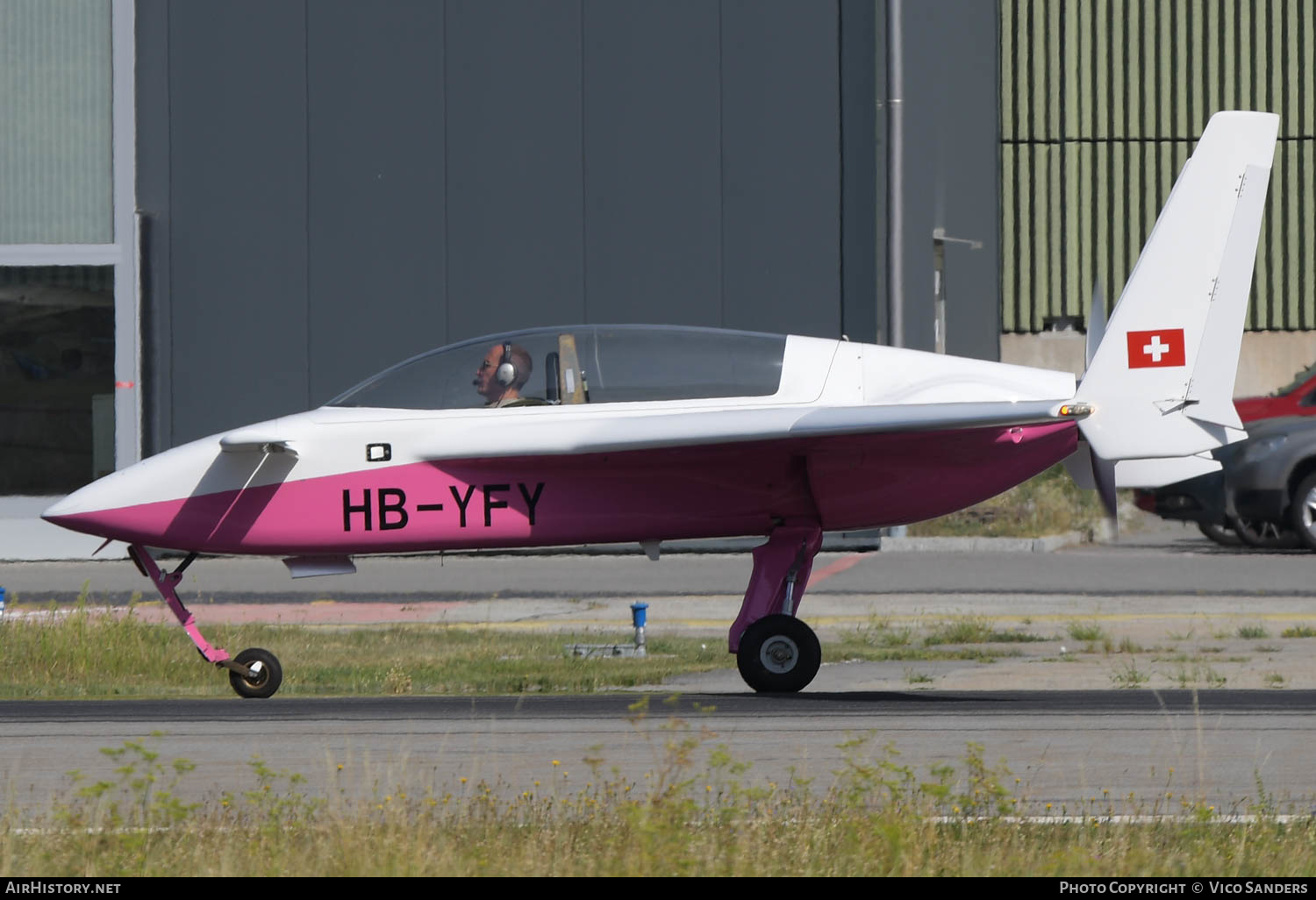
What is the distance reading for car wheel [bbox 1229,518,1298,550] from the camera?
74.3ft

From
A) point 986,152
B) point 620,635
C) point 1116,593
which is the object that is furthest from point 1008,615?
point 986,152

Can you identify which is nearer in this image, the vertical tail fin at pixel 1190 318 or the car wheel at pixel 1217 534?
the vertical tail fin at pixel 1190 318

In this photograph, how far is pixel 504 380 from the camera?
36.9 feet

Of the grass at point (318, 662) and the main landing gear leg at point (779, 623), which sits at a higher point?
the main landing gear leg at point (779, 623)

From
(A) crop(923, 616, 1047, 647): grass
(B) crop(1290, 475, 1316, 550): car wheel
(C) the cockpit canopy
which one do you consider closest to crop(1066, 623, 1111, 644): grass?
(A) crop(923, 616, 1047, 647): grass

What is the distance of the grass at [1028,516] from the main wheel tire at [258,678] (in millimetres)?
14025

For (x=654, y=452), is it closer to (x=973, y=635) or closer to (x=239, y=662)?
(x=239, y=662)

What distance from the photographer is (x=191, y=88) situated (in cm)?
2520

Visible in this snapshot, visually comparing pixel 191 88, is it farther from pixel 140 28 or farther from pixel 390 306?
pixel 390 306

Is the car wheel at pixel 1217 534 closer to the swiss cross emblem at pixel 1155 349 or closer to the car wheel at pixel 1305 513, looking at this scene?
the car wheel at pixel 1305 513

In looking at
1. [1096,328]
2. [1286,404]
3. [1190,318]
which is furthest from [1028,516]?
[1190,318]

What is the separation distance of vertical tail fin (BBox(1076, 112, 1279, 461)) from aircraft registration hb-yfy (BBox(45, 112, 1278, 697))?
16 millimetres

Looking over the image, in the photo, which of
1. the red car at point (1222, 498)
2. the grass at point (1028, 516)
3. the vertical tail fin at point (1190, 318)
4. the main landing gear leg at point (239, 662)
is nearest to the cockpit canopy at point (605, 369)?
the main landing gear leg at point (239, 662)

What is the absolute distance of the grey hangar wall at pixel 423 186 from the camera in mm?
25078
